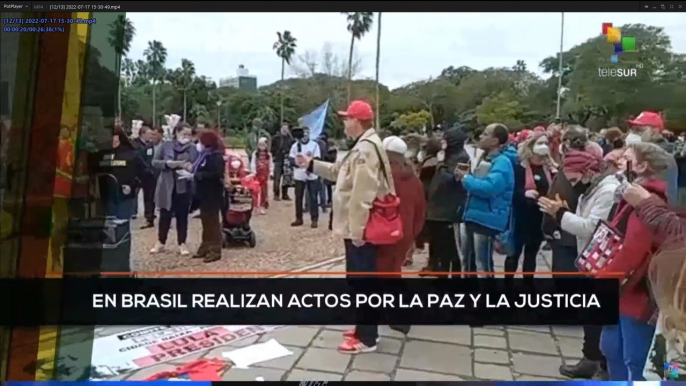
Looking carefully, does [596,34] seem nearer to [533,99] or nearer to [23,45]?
[533,99]

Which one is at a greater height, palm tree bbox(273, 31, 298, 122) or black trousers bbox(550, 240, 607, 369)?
palm tree bbox(273, 31, 298, 122)

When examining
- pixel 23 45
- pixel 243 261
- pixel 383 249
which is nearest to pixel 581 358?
pixel 383 249

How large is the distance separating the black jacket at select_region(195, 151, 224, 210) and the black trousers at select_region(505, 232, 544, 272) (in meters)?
0.86

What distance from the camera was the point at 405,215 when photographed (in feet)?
5.40

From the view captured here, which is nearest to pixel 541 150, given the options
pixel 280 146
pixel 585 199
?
pixel 585 199

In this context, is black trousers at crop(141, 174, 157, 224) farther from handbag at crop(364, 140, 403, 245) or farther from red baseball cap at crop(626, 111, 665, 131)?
red baseball cap at crop(626, 111, 665, 131)

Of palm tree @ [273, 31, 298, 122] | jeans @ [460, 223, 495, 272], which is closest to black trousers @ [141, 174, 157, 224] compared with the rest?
palm tree @ [273, 31, 298, 122]

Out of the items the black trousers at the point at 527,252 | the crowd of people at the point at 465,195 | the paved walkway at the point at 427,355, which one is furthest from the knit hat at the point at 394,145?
the black trousers at the point at 527,252

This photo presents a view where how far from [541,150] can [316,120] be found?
65cm

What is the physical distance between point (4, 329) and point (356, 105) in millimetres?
1273

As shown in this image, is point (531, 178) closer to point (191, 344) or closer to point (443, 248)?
point (443, 248)

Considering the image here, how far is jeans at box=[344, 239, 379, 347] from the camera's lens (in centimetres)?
163

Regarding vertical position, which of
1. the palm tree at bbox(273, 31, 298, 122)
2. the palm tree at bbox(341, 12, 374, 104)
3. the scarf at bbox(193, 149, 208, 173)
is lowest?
the scarf at bbox(193, 149, 208, 173)

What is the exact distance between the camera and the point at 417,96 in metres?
1.60
